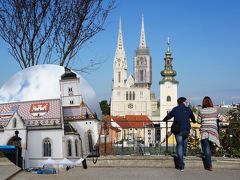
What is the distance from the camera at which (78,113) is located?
254 inches

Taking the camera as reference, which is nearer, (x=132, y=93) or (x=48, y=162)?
(x=48, y=162)

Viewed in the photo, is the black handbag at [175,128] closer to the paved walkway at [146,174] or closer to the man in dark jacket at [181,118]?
the man in dark jacket at [181,118]

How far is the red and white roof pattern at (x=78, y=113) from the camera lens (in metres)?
6.39

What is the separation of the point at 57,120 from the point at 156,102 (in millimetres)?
170377

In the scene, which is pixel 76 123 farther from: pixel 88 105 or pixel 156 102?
pixel 156 102

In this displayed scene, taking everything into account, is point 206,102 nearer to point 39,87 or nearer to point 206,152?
point 206,152

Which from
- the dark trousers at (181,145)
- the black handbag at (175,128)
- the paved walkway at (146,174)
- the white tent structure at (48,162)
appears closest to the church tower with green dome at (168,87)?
the paved walkway at (146,174)

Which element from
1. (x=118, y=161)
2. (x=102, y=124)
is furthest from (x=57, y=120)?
(x=118, y=161)

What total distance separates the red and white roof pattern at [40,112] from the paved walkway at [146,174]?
108 inches

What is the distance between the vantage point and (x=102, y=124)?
698cm

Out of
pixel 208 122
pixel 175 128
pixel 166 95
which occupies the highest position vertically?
pixel 166 95

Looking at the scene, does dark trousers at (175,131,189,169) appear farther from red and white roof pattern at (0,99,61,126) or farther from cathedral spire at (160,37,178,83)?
cathedral spire at (160,37,178,83)

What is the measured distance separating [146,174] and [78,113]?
428 cm

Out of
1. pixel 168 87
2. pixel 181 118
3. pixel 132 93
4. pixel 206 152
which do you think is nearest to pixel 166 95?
pixel 168 87
